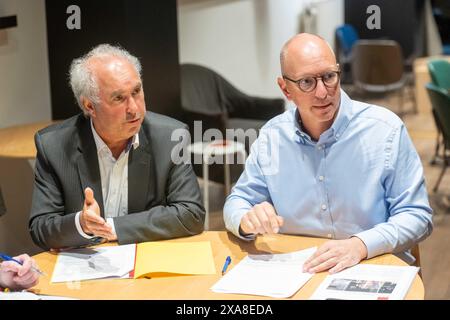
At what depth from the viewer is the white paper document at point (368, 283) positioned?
80.8 inches

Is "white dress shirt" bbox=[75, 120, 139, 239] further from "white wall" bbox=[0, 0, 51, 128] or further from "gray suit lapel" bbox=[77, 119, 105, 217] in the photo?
"white wall" bbox=[0, 0, 51, 128]

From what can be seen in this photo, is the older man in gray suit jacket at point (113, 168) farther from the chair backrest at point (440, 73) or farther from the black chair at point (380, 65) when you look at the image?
the black chair at point (380, 65)

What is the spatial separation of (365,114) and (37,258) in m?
1.25

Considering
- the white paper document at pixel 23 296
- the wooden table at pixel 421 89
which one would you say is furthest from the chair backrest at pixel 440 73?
the white paper document at pixel 23 296

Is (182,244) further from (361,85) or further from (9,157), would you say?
(361,85)

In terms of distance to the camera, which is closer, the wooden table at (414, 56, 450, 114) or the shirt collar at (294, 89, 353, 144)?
the shirt collar at (294, 89, 353, 144)

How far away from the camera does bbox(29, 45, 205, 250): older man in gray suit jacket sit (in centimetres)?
266

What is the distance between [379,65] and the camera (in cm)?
864

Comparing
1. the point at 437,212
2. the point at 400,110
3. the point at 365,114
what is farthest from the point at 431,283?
the point at 400,110

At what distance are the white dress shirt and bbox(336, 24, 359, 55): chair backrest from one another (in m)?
7.65

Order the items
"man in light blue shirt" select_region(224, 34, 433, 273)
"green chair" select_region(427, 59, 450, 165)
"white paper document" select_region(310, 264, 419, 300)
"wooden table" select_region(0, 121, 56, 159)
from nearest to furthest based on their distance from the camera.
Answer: "white paper document" select_region(310, 264, 419, 300) < "man in light blue shirt" select_region(224, 34, 433, 273) < "wooden table" select_region(0, 121, 56, 159) < "green chair" select_region(427, 59, 450, 165)

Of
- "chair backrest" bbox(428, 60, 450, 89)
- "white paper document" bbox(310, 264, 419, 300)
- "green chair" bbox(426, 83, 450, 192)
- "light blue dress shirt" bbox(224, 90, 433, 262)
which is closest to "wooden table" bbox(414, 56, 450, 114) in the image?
"chair backrest" bbox(428, 60, 450, 89)

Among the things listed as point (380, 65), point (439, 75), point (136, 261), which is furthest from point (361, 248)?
point (380, 65)

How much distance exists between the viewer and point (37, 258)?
2.54 m
